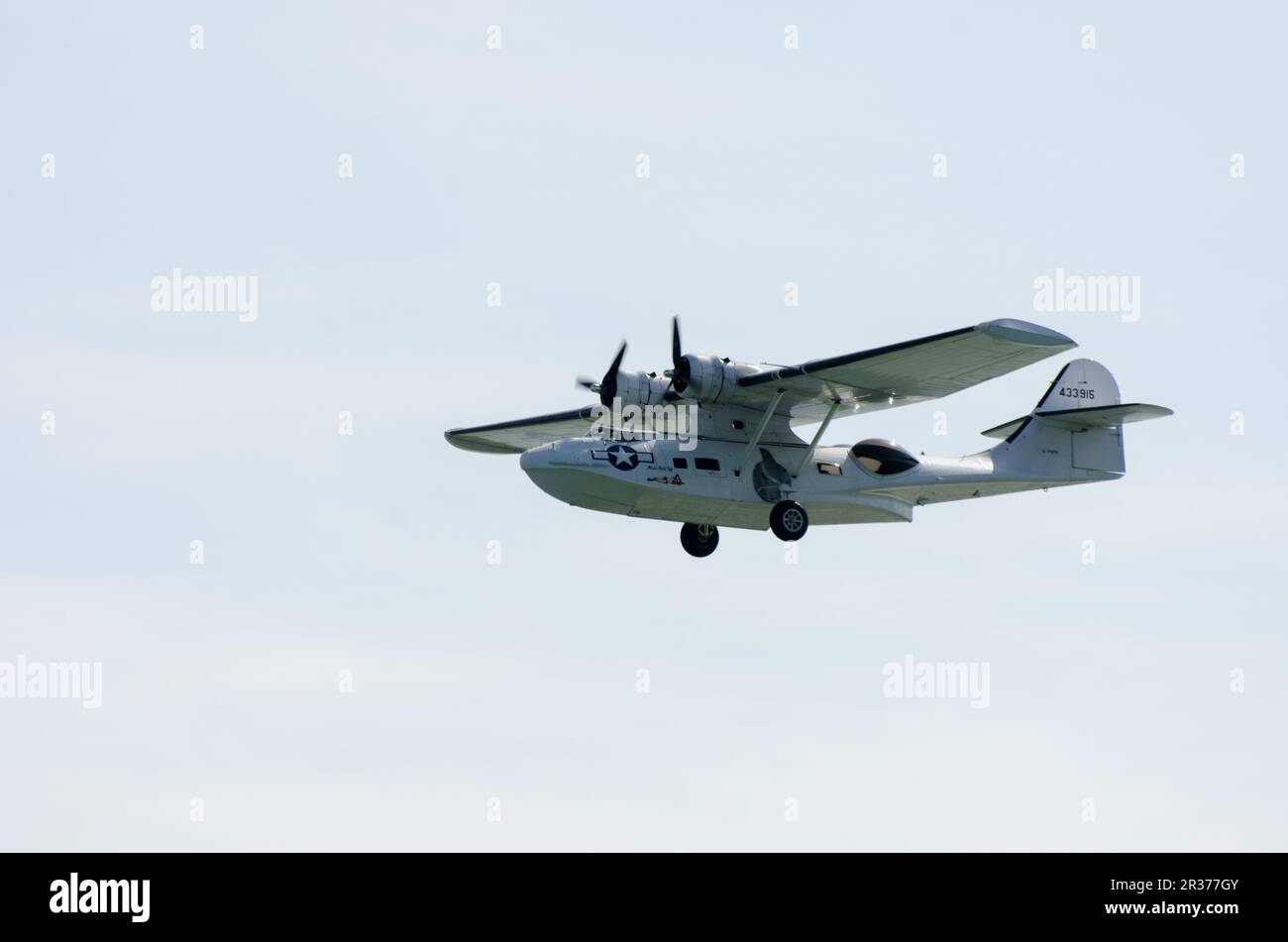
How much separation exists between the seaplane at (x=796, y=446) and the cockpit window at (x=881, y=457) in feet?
0.07

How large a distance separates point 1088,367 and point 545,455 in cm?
1113

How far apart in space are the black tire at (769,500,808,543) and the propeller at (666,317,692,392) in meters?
2.43

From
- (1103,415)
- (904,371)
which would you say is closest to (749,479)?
(904,371)

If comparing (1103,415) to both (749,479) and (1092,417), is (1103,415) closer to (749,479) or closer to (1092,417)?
(1092,417)

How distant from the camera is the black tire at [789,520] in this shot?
30.4 metres

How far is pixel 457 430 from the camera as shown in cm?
3484

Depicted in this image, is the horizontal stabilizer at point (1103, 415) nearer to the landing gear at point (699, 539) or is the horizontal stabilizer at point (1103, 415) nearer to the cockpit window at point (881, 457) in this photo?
the cockpit window at point (881, 457)

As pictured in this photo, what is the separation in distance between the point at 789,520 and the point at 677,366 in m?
3.00

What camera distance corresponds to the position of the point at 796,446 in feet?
103

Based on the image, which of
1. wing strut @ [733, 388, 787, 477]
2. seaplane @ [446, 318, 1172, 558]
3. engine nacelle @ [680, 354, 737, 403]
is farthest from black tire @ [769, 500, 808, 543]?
engine nacelle @ [680, 354, 737, 403]

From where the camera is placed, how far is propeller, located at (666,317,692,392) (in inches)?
1204

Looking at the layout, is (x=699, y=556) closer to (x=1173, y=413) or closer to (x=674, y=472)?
(x=674, y=472)
